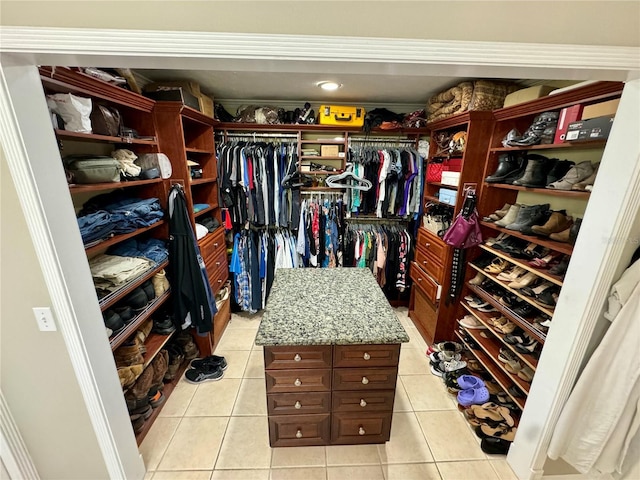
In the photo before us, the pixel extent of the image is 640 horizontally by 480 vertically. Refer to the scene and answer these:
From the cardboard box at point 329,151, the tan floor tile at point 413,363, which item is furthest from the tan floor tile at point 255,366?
the cardboard box at point 329,151

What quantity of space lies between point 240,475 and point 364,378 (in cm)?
92

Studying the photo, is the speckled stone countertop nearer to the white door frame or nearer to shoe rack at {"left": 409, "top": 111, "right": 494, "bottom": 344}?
the white door frame

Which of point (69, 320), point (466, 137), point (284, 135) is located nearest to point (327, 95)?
point (284, 135)

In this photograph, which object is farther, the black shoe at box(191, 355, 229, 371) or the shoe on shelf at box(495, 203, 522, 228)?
the black shoe at box(191, 355, 229, 371)

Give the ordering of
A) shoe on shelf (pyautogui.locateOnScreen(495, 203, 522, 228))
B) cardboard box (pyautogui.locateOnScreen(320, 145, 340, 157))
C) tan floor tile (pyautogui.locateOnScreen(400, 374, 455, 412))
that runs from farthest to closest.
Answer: cardboard box (pyautogui.locateOnScreen(320, 145, 340, 157))
tan floor tile (pyautogui.locateOnScreen(400, 374, 455, 412))
shoe on shelf (pyautogui.locateOnScreen(495, 203, 522, 228))

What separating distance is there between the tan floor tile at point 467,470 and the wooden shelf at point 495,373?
1.43ft

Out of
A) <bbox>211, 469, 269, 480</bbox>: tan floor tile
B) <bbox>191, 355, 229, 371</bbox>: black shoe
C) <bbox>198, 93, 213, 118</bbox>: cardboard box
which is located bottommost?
<bbox>211, 469, 269, 480</bbox>: tan floor tile

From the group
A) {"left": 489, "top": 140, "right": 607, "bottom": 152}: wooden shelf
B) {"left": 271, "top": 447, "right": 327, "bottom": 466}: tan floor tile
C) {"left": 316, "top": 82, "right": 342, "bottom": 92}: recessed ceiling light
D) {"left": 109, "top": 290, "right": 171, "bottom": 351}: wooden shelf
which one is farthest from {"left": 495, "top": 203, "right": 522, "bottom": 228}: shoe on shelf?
{"left": 109, "top": 290, "right": 171, "bottom": 351}: wooden shelf

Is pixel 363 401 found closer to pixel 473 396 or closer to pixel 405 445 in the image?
pixel 405 445

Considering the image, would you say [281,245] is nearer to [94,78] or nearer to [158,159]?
[158,159]

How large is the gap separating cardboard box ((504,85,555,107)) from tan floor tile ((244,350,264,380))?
9.35 feet

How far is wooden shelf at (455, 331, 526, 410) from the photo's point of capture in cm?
178

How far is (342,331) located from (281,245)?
5.50 ft

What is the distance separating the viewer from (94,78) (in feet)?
4.40
